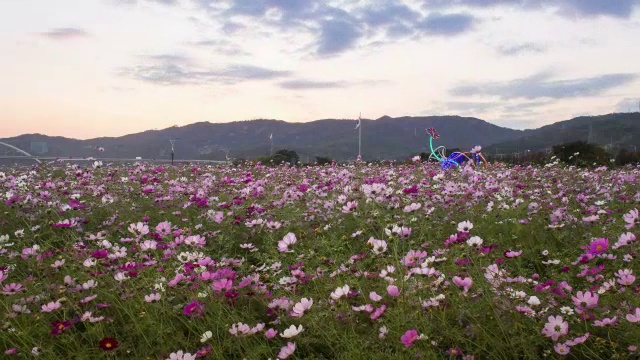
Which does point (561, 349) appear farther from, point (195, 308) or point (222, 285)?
point (195, 308)

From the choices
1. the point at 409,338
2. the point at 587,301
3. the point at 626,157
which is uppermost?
the point at 587,301

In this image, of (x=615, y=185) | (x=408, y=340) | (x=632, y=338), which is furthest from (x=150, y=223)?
(x=615, y=185)

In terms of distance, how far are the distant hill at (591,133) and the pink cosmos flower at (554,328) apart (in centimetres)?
10398

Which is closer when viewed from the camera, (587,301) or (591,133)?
(587,301)

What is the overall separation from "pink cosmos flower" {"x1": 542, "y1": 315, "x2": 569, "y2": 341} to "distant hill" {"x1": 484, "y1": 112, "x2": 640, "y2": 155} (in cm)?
10398

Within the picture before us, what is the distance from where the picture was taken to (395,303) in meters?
3.04

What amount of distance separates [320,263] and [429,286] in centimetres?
154

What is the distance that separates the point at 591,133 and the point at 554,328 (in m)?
153

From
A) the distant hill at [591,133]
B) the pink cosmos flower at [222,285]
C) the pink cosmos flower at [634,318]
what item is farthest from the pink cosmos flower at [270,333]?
the distant hill at [591,133]

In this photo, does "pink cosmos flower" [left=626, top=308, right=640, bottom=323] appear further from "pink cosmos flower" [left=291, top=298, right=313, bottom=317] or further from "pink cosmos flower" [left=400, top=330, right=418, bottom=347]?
"pink cosmos flower" [left=291, top=298, right=313, bottom=317]

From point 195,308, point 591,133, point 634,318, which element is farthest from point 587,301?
point 591,133

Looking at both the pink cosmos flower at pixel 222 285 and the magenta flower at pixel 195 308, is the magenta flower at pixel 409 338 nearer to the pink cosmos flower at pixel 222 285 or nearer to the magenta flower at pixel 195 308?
the pink cosmos flower at pixel 222 285

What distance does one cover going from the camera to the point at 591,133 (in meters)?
138

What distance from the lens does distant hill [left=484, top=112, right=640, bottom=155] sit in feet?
378
